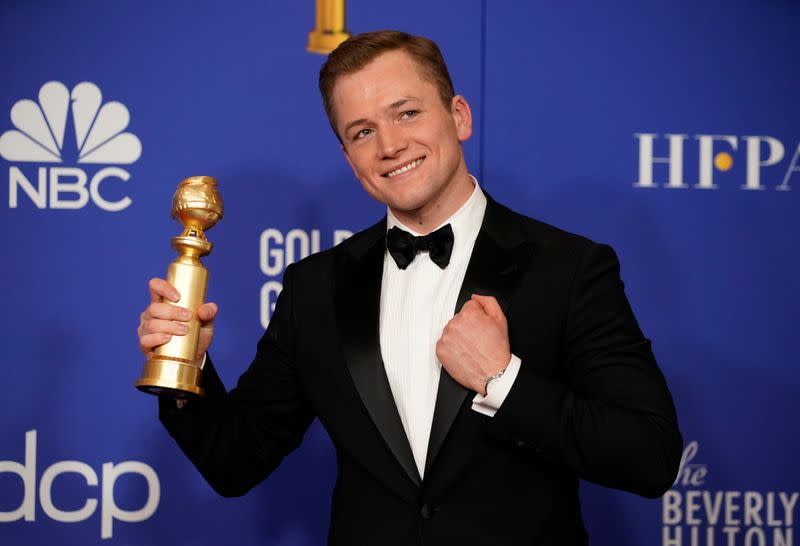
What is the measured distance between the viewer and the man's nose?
170 cm

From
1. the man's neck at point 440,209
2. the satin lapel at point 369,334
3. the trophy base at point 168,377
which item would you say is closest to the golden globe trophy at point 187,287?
the trophy base at point 168,377

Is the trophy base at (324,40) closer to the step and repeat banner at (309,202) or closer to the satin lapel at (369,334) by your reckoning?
the step and repeat banner at (309,202)

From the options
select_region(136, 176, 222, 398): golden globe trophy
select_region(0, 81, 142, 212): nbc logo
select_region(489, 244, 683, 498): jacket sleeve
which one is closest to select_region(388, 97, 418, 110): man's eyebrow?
select_region(136, 176, 222, 398): golden globe trophy

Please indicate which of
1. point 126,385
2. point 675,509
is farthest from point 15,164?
point 675,509

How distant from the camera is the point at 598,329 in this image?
1.54 meters

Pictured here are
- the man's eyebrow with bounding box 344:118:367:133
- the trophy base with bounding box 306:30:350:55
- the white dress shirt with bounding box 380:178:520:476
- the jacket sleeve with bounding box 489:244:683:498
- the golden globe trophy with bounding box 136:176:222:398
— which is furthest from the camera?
the trophy base with bounding box 306:30:350:55

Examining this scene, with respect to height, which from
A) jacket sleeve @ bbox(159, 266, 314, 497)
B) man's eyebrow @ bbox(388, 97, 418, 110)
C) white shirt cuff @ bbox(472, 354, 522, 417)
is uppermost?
man's eyebrow @ bbox(388, 97, 418, 110)

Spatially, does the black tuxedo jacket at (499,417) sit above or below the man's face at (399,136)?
below

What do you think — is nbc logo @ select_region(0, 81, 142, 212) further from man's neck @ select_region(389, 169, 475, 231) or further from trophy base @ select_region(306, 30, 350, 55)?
man's neck @ select_region(389, 169, 475, 231)

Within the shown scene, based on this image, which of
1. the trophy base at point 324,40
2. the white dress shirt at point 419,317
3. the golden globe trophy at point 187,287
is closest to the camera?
the golden globe trophy at point 187,287

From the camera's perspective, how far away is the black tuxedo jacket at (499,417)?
1.42 m

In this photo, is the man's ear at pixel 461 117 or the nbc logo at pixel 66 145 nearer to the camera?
the man's ear at pixel 461 117

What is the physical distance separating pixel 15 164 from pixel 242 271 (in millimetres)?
743

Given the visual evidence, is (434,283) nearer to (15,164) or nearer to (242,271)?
(242,271)
